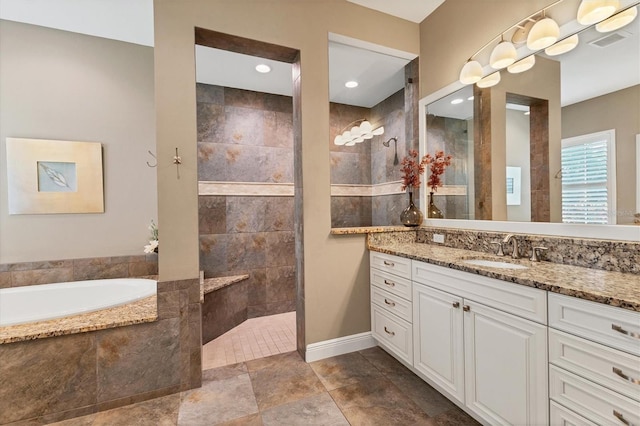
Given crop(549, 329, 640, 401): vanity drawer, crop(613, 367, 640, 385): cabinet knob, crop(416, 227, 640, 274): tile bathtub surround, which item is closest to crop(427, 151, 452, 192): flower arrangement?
crop(416, 227, 640, 274): tile bathtub surround

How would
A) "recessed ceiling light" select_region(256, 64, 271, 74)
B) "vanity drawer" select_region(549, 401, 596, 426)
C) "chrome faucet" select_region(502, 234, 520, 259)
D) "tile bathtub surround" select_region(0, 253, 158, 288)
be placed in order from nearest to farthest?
"vanity drawer" select_region(549, 401, 596, 426), "chrome faucet" select_region(502, 234, 520, 259), "tile bathtub surround" select_region(0, 253, 158, 288), "recessed ceiling light" select_region(256, 64, 271, 74)

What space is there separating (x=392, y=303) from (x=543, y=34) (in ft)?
6.40

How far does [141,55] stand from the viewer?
2.82 m

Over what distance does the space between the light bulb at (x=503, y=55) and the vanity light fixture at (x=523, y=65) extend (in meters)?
0.04

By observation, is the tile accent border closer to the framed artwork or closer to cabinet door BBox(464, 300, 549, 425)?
the framed artwork

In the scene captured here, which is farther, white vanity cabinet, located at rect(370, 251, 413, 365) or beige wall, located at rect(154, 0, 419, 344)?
white vanity cabinet, located at rect(370, 251, 413, 365)

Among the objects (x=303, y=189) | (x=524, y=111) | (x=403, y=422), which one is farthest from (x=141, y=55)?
(x=403, y=422)

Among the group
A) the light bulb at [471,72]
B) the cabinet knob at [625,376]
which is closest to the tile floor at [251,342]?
the cabinet knob at [625,376]

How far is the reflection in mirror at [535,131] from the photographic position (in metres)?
1.34

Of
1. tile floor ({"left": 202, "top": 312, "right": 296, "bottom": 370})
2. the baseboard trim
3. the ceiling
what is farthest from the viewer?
tile floor ({"left": 202, "top": 312, "right": 296, "bottom": 370})

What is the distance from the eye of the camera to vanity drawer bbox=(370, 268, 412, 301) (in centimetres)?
191

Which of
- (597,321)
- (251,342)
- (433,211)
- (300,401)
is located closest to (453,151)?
(433,211)

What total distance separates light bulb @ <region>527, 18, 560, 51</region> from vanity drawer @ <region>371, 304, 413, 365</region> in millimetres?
1937

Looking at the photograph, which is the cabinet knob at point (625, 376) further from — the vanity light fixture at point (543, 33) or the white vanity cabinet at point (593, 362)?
the vanity light fixture at point (543, 33)
